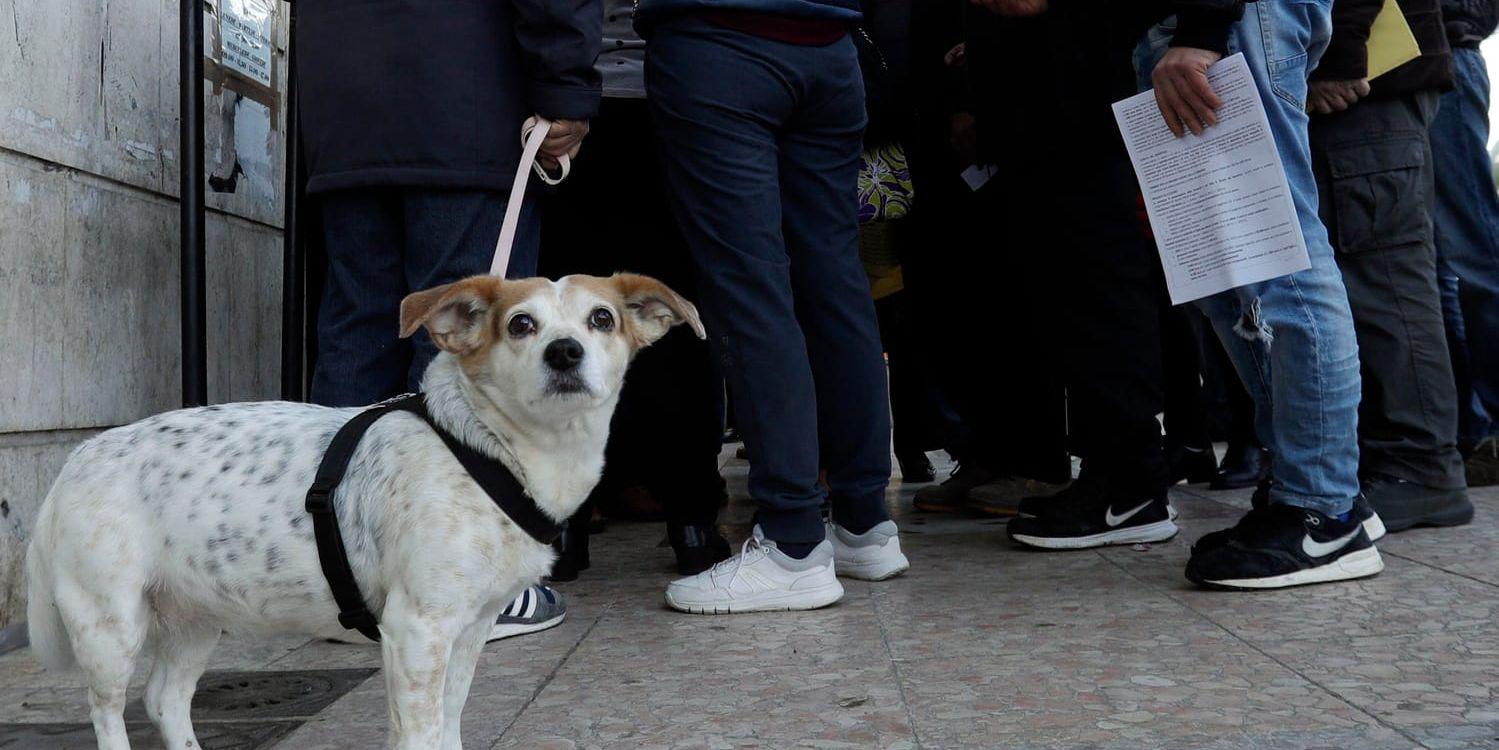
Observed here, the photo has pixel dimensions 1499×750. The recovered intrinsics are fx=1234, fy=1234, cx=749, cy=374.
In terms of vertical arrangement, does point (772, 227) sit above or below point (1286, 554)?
above

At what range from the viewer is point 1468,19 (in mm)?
5168

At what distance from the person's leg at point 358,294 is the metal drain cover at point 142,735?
943 mm

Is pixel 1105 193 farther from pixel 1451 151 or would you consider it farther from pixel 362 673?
pixel 362 673

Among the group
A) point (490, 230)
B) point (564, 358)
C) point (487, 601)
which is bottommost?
point (487, 601)

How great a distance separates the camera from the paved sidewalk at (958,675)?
241cm

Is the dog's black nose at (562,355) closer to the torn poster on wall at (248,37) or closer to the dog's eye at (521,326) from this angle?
the dog's eye at (521,326)

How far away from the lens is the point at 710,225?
142 inches

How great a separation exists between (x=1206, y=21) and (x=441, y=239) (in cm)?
219

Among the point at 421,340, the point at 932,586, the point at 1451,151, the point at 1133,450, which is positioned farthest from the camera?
the point at 1451,151

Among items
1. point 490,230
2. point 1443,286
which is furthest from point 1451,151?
point 490,230

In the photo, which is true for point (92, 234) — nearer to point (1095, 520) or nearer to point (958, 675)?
point (958, 675)

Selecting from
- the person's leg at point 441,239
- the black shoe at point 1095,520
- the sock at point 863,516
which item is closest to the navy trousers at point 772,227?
the sock at point 863,516

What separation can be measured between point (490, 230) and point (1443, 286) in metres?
4.37

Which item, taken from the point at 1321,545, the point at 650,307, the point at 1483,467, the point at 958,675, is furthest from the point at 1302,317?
the point at 1483,467
